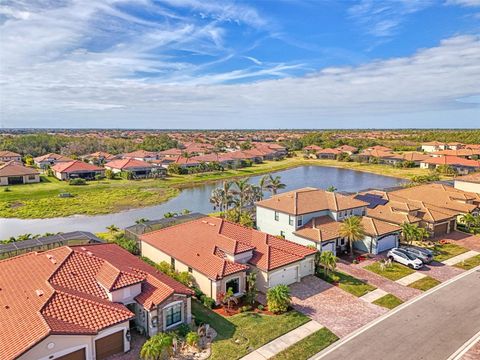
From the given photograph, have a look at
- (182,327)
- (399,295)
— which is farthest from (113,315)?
(399,295)

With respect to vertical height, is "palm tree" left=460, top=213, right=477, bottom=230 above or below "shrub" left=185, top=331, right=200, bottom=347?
above

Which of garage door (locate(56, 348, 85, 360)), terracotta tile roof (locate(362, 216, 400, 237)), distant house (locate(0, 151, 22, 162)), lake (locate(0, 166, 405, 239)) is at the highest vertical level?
distant house (locate(0, 151, 22, 162))

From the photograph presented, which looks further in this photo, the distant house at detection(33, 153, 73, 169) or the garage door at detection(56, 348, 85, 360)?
the distant house at detection(33, 153, 73, 169)

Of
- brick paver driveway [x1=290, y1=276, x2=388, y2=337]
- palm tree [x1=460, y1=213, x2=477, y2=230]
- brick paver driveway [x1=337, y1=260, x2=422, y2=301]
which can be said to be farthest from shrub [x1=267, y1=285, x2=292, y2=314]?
palm tree [x1=460, y1=213, x2=477, y2=230]

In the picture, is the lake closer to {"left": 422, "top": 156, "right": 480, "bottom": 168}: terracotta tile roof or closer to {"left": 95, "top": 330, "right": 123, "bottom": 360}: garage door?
{"left": 422, "top": 156, "right": 480, "bottom": 168}: terracotta tile roof

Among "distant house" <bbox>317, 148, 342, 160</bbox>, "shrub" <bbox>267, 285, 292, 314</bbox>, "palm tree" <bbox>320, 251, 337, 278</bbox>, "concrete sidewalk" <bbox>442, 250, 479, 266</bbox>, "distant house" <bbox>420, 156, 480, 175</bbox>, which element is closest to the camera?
"shrub" <bbox>267, 285, 292, 314</bbox>

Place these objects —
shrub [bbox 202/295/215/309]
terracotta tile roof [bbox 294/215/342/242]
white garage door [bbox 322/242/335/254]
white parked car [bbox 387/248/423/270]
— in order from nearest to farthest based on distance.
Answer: shrub [bbox 202/295/215/309]
white parked car [bbox 387/248/423/270]
white garage door [bbox 322/242/335/254]
terracotta tile roof [bbox 294/215/342/242]

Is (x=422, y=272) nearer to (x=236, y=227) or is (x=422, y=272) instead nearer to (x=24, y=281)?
(x=236, y=227)

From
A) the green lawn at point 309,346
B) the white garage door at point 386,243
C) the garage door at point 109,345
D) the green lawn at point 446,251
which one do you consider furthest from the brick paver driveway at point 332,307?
the green lawn at point 446,251

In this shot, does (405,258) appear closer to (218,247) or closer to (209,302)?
(218,247)
